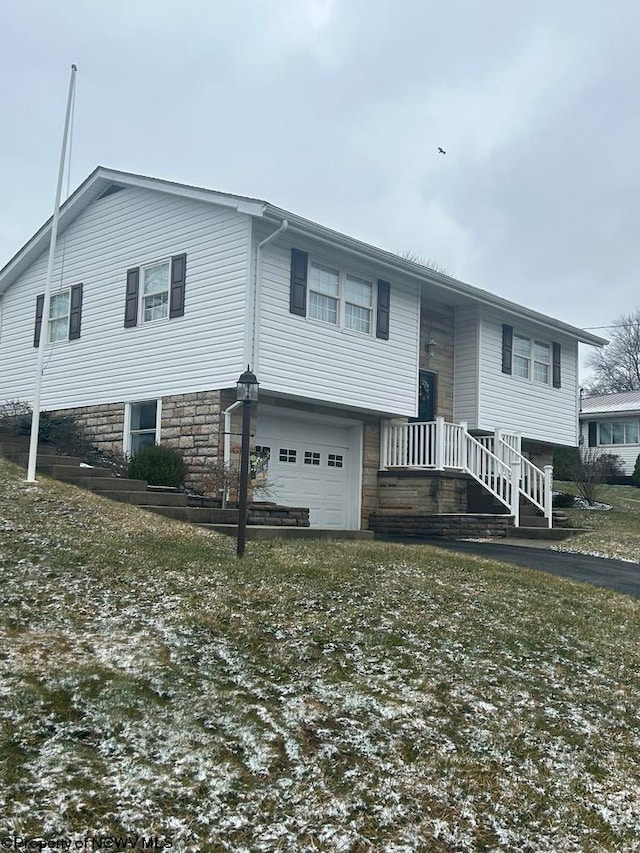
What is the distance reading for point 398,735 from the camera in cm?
439

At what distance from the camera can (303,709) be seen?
4555 mm

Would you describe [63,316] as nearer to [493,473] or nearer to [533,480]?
[493,473]

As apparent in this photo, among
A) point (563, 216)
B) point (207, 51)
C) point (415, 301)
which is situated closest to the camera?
point (415, 301)

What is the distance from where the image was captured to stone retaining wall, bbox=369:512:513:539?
14734mm

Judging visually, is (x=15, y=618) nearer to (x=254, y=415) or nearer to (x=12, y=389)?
(x=254, y=415)

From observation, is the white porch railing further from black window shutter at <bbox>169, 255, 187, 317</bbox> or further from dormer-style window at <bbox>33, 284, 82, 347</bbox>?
dormer-style window at <bbox>33, 284, 82, 347</bbox>

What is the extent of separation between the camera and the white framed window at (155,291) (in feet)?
47.5

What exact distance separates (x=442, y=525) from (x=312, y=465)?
109 inches

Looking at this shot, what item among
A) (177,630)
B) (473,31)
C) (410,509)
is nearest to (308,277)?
(410,509)

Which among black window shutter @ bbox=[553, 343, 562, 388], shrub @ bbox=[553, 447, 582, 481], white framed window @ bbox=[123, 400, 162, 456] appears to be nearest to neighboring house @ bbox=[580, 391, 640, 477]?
shrub @ bbox=[553, 447, 582, 481]

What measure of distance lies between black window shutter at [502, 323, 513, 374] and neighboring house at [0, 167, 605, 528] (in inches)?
1.5

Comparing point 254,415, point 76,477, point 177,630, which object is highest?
point 254,415

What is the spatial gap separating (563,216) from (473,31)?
1676cm

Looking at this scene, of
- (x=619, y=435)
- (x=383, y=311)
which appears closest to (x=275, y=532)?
(x=383, y=311)
